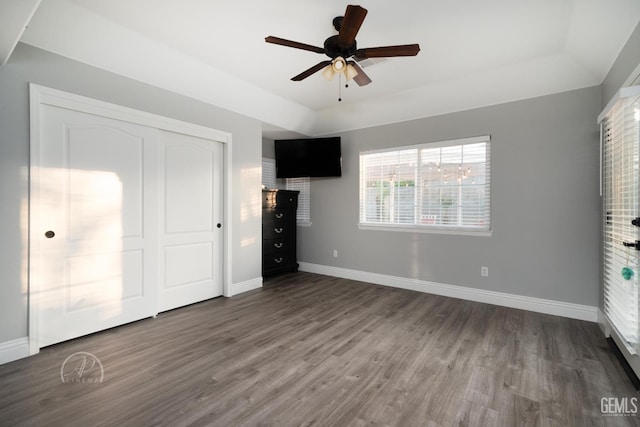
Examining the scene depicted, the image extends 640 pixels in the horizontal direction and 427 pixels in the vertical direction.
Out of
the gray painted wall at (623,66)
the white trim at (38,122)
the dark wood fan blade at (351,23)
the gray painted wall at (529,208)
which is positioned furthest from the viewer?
the gray painted wall at (529,208)

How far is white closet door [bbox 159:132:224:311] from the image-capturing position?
3.32m

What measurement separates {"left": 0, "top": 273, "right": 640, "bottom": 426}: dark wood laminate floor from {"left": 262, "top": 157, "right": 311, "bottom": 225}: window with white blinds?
96.3 inches

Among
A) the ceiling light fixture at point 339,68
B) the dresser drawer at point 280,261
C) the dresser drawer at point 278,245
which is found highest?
the ceiling light fixture at point 339,68

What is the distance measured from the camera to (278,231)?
5.03 metres

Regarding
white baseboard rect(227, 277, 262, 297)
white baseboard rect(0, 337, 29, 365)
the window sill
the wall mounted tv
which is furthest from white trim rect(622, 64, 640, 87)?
white baseboard rect(0, 337, 29, 365)

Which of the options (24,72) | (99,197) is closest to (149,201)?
(99,197)

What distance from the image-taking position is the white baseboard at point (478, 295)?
10.5 ft

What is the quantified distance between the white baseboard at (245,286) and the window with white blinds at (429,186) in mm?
1941

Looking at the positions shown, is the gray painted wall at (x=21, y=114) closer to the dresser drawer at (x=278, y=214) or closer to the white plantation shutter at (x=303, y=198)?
the dresser drawer at (x=278, y=214)

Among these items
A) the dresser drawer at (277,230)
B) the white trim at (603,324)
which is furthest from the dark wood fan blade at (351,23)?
the white trim at (603,324)

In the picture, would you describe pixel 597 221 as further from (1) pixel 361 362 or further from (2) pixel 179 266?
(2) pixel 179 266

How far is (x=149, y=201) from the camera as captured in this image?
3.14 meters

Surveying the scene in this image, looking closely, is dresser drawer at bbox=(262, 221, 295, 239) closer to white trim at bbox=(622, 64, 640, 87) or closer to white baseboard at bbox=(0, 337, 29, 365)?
white baseboard at bbox=(0, 337, 29, 365)

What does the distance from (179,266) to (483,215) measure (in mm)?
3928
